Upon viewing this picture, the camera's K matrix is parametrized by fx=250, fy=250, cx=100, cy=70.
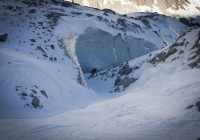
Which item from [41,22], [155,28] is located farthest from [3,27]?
[155,28]

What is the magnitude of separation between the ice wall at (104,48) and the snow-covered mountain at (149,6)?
5301cm

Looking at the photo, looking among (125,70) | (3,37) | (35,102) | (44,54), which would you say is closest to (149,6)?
(125,70)

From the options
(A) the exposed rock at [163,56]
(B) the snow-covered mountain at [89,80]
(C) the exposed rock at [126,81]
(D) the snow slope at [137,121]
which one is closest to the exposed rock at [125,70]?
(B) the snow-covered mountain at [89,80]

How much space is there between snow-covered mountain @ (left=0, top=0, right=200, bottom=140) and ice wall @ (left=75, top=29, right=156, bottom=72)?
0.43 ft

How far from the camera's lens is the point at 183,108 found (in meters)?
10.0

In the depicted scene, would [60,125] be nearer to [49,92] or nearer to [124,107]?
[124,107]

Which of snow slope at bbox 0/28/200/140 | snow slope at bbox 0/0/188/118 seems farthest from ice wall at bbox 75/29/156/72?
snow slope at bbox 0/28/200/140

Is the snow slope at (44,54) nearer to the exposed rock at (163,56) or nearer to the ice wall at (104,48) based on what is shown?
the ice wall at (104,48)

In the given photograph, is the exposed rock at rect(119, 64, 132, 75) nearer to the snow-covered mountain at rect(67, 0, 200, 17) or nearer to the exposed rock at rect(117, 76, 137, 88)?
the exposed rock at rect(117, 76, 137, 88)

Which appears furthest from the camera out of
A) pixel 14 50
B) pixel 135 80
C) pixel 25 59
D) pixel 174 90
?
pixel 135 80

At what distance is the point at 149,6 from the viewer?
9294 cm

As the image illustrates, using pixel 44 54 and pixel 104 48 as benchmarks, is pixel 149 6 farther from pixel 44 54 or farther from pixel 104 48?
pixel 44 54

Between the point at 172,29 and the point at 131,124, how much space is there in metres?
41.1

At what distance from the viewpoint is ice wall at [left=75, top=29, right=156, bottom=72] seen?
101 ft
